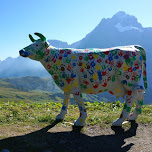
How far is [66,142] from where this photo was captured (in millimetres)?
5301

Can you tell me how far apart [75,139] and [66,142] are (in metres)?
0.36

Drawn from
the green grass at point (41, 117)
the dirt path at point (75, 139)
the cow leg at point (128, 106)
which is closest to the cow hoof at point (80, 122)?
the dirt path at point (75, 139)

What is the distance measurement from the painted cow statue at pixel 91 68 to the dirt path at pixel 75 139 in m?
0.51

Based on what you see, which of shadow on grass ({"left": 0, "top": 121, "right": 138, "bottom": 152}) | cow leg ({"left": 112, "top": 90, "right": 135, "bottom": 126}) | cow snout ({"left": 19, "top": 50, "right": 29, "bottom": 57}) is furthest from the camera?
cow leg ({"left": 112, "top": 90, "right": 135, "bottom": 126})

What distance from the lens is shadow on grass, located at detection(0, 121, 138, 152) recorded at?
483cm

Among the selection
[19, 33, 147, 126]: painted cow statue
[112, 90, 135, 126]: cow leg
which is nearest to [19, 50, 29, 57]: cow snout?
[19, 33, 147, 126]: painted cow statue

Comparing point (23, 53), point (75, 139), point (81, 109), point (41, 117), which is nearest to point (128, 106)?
point (81, 109)

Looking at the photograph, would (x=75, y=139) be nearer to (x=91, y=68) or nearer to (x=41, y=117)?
(x=41, y=117)

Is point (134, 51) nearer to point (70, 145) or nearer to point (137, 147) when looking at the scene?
point (137, 147)

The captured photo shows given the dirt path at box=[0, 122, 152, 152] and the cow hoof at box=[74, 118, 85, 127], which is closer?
the dirt path at box=[0, 122, 152, 152]

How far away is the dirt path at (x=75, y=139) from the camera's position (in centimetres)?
489

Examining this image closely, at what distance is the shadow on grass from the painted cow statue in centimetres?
69

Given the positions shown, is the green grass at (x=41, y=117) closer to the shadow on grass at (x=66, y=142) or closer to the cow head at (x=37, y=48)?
the shadow on grass at (x=66, y=142)

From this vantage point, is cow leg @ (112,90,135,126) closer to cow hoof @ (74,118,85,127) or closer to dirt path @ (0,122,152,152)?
dirt path @ (0,122,152,152)
